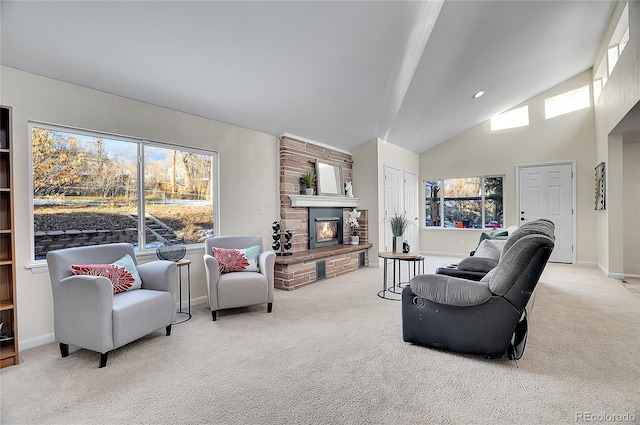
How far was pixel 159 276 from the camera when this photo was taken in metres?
2.94

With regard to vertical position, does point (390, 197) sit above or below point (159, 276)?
above

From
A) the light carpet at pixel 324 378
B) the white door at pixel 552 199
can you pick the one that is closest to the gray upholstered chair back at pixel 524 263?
the light carpet at pixel 324 378

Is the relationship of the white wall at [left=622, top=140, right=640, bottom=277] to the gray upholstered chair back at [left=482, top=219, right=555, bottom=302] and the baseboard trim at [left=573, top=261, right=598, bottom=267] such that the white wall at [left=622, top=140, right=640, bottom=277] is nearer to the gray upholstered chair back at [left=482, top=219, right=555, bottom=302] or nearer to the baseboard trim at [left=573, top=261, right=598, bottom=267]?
the baseboard trim at [left=573, top=261, right=598, bottom=267]

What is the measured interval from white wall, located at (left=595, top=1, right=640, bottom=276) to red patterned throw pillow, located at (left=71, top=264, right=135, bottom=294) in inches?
215

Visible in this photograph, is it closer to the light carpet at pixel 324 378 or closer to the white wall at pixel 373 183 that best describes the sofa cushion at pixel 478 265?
the light carpet at pixel 324 378

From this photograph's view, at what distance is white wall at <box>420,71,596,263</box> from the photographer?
250 inches

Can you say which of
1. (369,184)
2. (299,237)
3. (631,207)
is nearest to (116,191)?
(299,237)

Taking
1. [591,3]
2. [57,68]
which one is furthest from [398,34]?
[57,68]

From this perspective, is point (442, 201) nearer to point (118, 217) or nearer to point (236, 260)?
point (236, 260)

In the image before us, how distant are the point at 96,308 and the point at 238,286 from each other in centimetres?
125

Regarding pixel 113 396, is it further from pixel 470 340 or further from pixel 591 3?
pixel 591 3

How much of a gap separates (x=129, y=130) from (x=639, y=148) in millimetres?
7538

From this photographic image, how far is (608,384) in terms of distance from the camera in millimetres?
2027

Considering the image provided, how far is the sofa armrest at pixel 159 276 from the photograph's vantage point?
2.92 m
